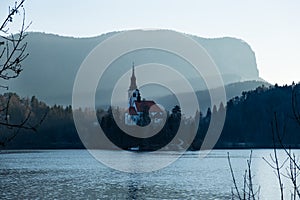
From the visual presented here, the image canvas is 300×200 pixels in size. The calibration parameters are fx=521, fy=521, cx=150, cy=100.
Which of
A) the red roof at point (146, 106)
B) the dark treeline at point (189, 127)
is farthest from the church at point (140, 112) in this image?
the dark treeline at point (189, 127)

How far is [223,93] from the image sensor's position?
17512 cm

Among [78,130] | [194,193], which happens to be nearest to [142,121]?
[78,130]

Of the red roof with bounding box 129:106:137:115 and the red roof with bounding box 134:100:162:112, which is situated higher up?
the red roof with bounding box 134:100:162:112

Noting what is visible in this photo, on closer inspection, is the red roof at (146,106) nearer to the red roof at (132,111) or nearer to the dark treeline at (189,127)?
the red roof at (132,111)

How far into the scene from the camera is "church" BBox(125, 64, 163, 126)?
98.3 m

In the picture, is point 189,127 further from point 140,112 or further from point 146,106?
point 140,112

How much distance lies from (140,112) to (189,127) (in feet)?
32.7

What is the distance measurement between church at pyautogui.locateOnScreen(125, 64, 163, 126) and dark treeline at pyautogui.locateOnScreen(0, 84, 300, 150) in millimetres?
2905

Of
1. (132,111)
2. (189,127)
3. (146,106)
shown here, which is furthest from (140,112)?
(189,127)

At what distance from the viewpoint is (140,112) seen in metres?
101

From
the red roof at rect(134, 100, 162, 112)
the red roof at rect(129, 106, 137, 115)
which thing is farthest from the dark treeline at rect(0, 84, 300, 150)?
the red roof at rect(134, 100, 162, 112)

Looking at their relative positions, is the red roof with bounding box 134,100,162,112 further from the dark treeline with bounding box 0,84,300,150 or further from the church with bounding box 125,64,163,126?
the dark treeline with bounding box 0,84,300,150

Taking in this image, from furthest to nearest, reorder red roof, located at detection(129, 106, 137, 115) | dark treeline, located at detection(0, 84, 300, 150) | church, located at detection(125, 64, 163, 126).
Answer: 1. red roof, located at detection(129, 106, 137, 115)
2. church, located at detection(125, 64, 163, 126)
3. dark treeline, located at detection(0, 84, 300, 150)

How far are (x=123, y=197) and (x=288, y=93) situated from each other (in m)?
103
